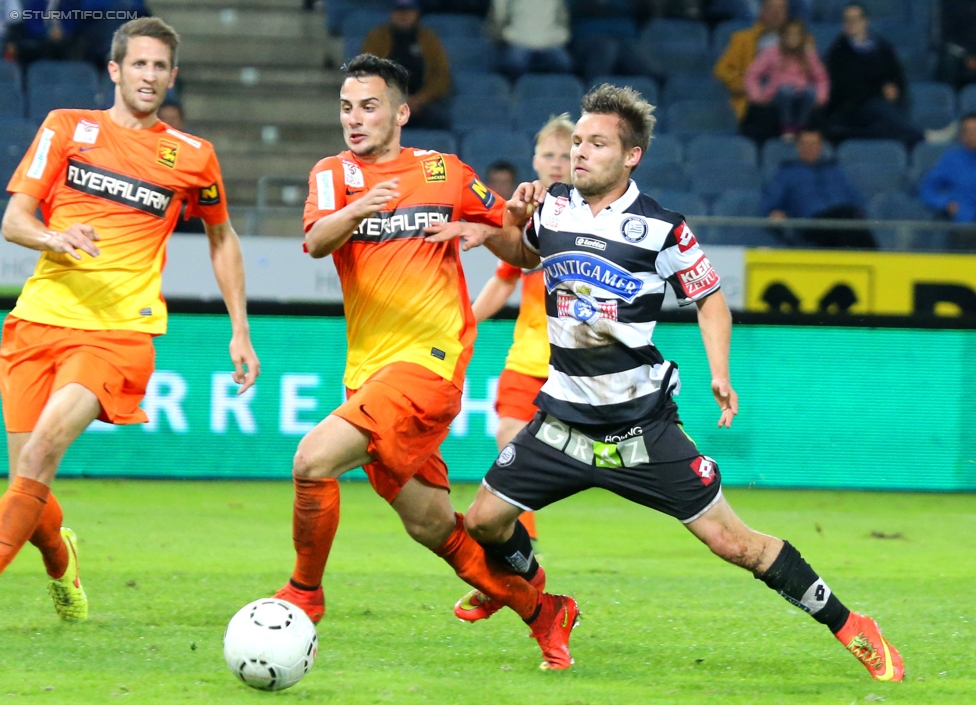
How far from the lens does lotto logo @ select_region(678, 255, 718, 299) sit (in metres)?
5.01

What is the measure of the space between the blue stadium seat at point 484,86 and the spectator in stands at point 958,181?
426 centimetres

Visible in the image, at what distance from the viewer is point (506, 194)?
37.5ft

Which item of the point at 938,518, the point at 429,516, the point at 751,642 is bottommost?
the point at 938,518

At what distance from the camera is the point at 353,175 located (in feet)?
17.6

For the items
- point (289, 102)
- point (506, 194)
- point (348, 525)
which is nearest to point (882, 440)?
point (506, 194)

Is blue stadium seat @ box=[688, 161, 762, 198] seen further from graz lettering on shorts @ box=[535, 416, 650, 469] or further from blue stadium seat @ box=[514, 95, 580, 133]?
graz lettering on shorts @ box=[535, 416, 650, 469]

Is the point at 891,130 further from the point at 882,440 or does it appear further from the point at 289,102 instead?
the point at 289,102

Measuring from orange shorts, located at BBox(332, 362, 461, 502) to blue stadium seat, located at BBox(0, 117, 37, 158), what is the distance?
8.33m

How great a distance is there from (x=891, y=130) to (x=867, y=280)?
3.48 meters

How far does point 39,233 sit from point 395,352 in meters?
1.41

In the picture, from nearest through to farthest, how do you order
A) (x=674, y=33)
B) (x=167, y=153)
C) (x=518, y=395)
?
1. (x=167, y=153)
2. (x=518, y=395)
3. (x=674, y=33)

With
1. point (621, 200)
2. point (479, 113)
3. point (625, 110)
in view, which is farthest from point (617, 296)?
Result: point (479, 113)

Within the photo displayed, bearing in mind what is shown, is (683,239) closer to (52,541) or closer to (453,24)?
(52,541)

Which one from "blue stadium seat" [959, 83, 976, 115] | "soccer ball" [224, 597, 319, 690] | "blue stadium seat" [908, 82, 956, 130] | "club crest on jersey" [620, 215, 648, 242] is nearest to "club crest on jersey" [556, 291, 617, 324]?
"club crest on jersey" [620, 215, 648, 242]
